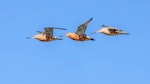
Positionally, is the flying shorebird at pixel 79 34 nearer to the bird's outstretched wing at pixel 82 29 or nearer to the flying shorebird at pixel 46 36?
the bird's outstretched wing at pixel 82 29

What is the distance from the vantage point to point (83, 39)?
41.8 m

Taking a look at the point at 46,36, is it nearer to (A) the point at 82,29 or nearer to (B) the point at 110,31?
(A) the point at 82,29

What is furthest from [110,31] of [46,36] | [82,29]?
[46,36]

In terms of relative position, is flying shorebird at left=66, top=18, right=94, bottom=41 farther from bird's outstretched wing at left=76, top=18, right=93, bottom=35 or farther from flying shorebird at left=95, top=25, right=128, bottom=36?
flying shorebird at left=95, top=25, right=128, bottom=36

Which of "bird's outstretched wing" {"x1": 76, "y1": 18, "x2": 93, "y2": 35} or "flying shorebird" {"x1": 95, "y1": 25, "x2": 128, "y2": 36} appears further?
"flying shorebird" {"x1": 95, "y1": 25, "x2": 128, "y2": 36}

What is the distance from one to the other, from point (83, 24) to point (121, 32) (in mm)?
4977

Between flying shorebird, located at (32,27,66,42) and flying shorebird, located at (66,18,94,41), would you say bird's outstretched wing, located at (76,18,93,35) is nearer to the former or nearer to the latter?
flying shorebird, located at (66,18,94,41)

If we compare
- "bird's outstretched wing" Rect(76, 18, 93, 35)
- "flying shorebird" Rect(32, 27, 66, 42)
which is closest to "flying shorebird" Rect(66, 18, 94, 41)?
"bird's outstretched wing" Rect(76, 18, 93, 35)

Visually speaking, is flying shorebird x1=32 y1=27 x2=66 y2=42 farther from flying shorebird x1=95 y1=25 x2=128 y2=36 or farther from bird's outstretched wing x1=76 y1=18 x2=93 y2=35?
flying shorebird x1=95 y1=25 x2=128 y2=36

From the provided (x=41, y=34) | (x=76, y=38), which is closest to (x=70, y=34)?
(x=76, y=38)

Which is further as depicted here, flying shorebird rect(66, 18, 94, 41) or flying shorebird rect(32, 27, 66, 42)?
flying shorebird rect(32, 27, 66, 42)

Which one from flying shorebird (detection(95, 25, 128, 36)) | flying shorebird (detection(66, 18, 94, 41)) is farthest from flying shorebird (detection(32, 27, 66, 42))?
flying shorebird (detection(95, 25, 128, 36))

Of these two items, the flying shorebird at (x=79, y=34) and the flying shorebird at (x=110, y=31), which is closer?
the flying shorebird at (x=79, y=34)

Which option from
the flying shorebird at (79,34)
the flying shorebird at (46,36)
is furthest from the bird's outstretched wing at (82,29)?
the flying shorebird at (46,36)
